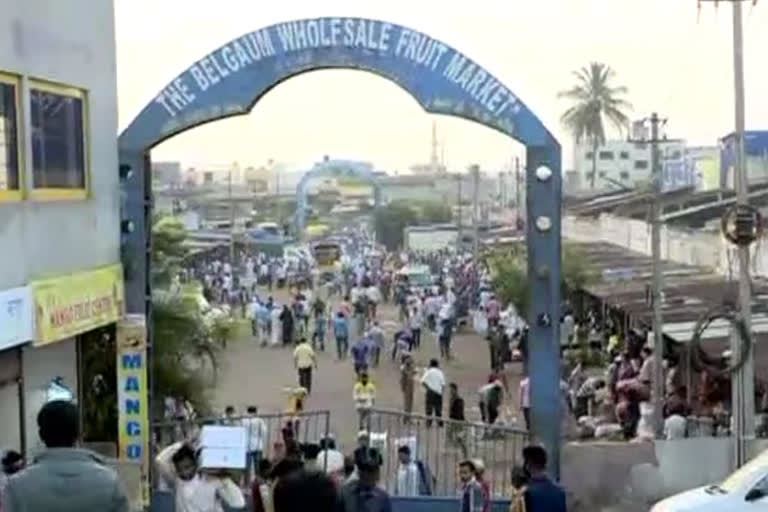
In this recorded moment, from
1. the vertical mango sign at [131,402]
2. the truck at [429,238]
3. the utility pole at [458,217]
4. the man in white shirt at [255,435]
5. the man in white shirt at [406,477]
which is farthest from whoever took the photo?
the utility pole at [458,217]

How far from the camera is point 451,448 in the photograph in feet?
65.0

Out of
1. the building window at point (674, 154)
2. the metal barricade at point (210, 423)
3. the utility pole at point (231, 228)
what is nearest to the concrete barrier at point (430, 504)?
the metal barricade at point (210, 423)

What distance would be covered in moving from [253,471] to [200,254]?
5947 centimetres

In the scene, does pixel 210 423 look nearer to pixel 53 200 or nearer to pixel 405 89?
pixel 53 200

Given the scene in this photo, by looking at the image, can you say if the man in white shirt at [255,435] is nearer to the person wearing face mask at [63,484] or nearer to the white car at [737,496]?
the white car at [737,496]

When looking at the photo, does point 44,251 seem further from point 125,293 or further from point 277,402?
point 277,402

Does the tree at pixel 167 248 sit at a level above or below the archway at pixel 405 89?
below

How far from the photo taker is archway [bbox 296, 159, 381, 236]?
8800cm

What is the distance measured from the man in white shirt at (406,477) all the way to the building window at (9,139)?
4609mm

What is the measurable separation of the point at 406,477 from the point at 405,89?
4034 mm

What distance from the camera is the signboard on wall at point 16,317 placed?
13297 millimetres

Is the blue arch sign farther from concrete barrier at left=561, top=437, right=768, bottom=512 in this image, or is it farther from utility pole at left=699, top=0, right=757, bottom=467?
utility pole at left=699, top=0, right=757, bottom=467

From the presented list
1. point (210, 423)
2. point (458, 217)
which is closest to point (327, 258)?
point (458, 217)

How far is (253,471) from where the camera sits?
15742 mm
